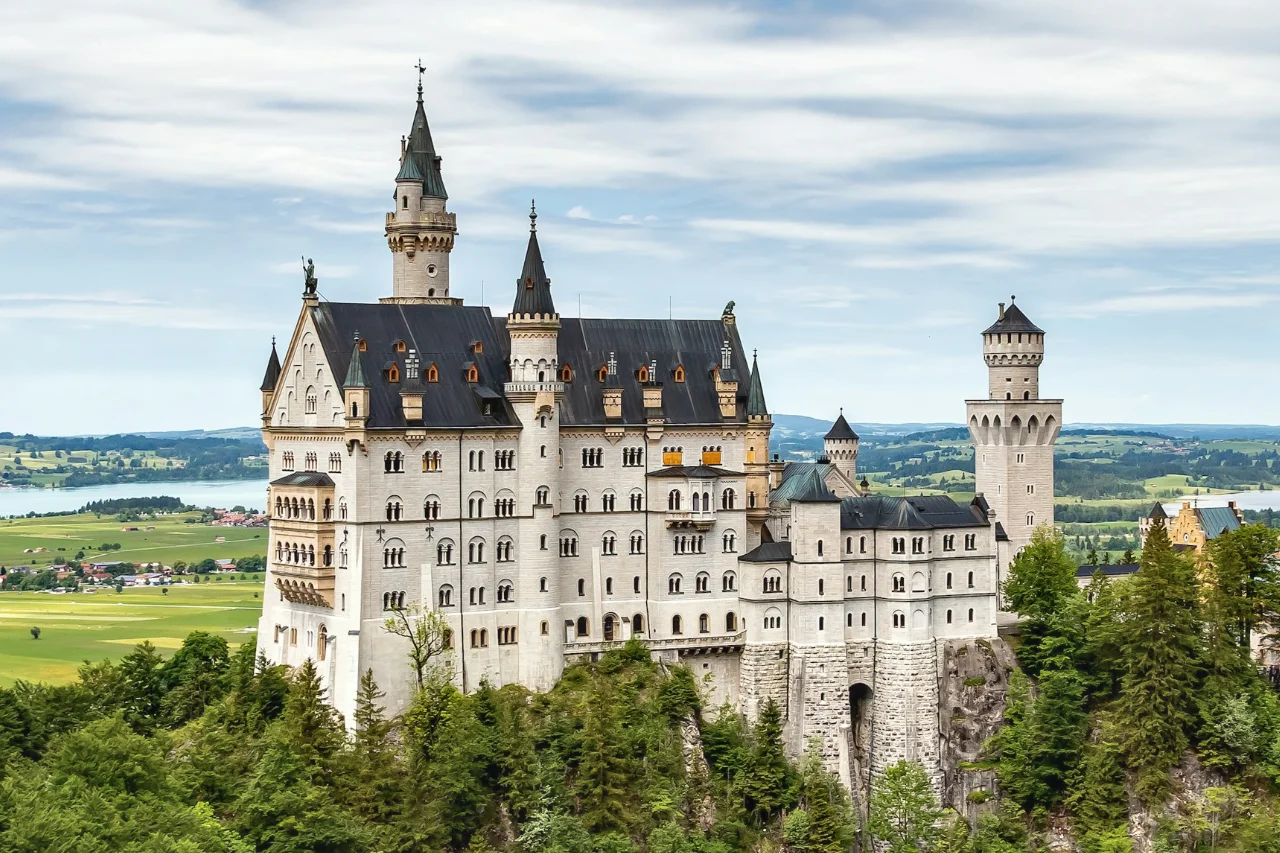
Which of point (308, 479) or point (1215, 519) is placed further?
point (1215, 519)

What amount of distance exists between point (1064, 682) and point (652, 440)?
29.3 meters

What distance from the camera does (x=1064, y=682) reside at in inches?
4240

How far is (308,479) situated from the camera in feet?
332

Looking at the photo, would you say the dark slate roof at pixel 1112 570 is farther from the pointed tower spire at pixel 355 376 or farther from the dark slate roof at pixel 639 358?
the pointed tower spire at pixel 355 376

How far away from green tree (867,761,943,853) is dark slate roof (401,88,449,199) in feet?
154

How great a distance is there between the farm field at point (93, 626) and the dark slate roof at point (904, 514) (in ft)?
175

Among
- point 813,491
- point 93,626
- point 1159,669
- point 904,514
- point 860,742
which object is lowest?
point 860,742

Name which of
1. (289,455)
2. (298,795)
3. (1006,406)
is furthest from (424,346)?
(1006,406)

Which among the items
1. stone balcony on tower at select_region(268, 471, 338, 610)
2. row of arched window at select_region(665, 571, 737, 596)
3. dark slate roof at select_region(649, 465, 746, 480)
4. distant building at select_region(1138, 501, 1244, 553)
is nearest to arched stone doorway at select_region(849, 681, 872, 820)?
row of arched window at select_region(665, 571, 737, 596)

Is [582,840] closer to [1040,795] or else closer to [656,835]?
[656,835]

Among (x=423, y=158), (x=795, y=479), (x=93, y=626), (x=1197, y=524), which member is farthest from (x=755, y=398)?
(x=93, y=626)

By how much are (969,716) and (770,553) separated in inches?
633

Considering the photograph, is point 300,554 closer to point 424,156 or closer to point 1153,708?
point 424,156

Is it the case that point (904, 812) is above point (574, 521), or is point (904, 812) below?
below
